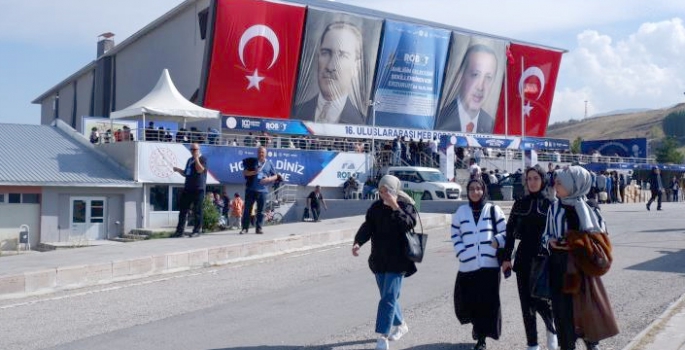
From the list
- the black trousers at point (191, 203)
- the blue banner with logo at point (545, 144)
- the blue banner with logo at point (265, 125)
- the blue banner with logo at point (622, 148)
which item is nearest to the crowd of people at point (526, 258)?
the black trousers at point (191, 203)

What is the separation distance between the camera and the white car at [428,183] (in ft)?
109

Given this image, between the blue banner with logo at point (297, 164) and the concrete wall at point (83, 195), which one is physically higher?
the blue banner with logo at point (297, 164)

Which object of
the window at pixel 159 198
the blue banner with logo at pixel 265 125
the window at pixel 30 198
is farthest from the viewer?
the blue banner with logo at pixel 265 125

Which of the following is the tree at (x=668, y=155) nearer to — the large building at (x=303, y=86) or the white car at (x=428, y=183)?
the large building at (x=303, y=86)

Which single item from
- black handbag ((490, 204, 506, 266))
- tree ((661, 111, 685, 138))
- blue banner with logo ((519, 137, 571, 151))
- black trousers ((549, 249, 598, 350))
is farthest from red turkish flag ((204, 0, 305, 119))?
tree ((661, 111, 685, 138))

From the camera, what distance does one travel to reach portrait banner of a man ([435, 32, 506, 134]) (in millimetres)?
51219

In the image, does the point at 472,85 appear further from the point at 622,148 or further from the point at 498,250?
the point at 498,250

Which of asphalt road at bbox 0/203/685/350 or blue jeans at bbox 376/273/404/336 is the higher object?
blue jeans at bbox 376/273/404/336

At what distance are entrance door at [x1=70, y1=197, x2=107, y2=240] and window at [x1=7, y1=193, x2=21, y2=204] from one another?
6.84 ft

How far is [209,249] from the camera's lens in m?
13.6

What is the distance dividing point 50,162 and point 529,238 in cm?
3035

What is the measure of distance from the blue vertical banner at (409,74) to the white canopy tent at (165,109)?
54.7 ft

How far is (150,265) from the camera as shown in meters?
12.6

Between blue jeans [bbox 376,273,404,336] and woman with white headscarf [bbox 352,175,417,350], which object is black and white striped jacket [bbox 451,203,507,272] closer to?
woman with white headscarf [bbox 352,175,417,350]
